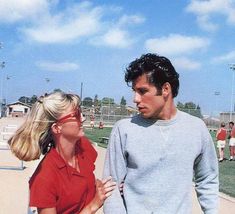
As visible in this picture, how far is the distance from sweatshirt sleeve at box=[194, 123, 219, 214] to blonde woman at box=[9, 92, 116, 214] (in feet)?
1.80

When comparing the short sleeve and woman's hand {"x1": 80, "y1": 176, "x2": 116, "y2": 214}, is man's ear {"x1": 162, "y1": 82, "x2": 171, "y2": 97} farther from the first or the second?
the short sleeve

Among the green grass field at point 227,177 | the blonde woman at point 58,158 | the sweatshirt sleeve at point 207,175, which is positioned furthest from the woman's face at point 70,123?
the green grass field at point 227,177

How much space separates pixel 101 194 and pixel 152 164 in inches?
13.7

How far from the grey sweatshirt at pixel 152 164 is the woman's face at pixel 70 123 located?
46 cm

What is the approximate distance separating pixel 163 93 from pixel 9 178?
8598mm

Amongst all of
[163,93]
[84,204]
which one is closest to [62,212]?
[84,204]

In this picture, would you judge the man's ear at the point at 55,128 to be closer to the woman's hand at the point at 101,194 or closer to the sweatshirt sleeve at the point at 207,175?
the woman's hand at the point at 101,194

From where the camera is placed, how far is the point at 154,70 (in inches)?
103

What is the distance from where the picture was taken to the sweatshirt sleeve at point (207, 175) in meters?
2.70

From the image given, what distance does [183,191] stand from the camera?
2.56 meters

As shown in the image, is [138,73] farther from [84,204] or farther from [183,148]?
[84,204]

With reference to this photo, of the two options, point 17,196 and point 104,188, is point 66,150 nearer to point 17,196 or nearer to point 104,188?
point 104,188

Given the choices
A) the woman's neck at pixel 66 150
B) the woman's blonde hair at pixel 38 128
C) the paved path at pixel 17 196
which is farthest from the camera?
the paved path at pixel 17 196

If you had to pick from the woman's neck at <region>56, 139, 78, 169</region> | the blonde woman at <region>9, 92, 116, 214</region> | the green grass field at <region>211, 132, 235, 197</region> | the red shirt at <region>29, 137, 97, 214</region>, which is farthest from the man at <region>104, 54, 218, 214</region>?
the green grass field at <region>211, 132, 235, 197</region>
